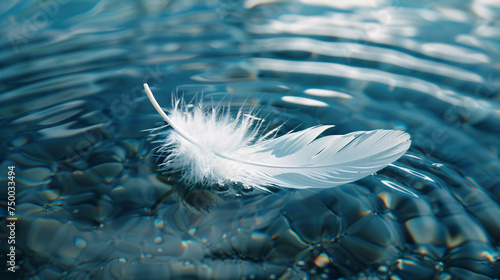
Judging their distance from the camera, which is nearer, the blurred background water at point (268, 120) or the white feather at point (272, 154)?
the blurred background water at point (268, 120)

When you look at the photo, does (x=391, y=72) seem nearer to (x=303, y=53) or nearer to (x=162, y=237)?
(x=303, y=53)

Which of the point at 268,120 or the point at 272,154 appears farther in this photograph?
the point at 268,120

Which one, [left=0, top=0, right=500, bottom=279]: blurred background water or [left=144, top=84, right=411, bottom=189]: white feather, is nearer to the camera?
[left=0, top=0, right=500, bottom=279]: blurred background water
